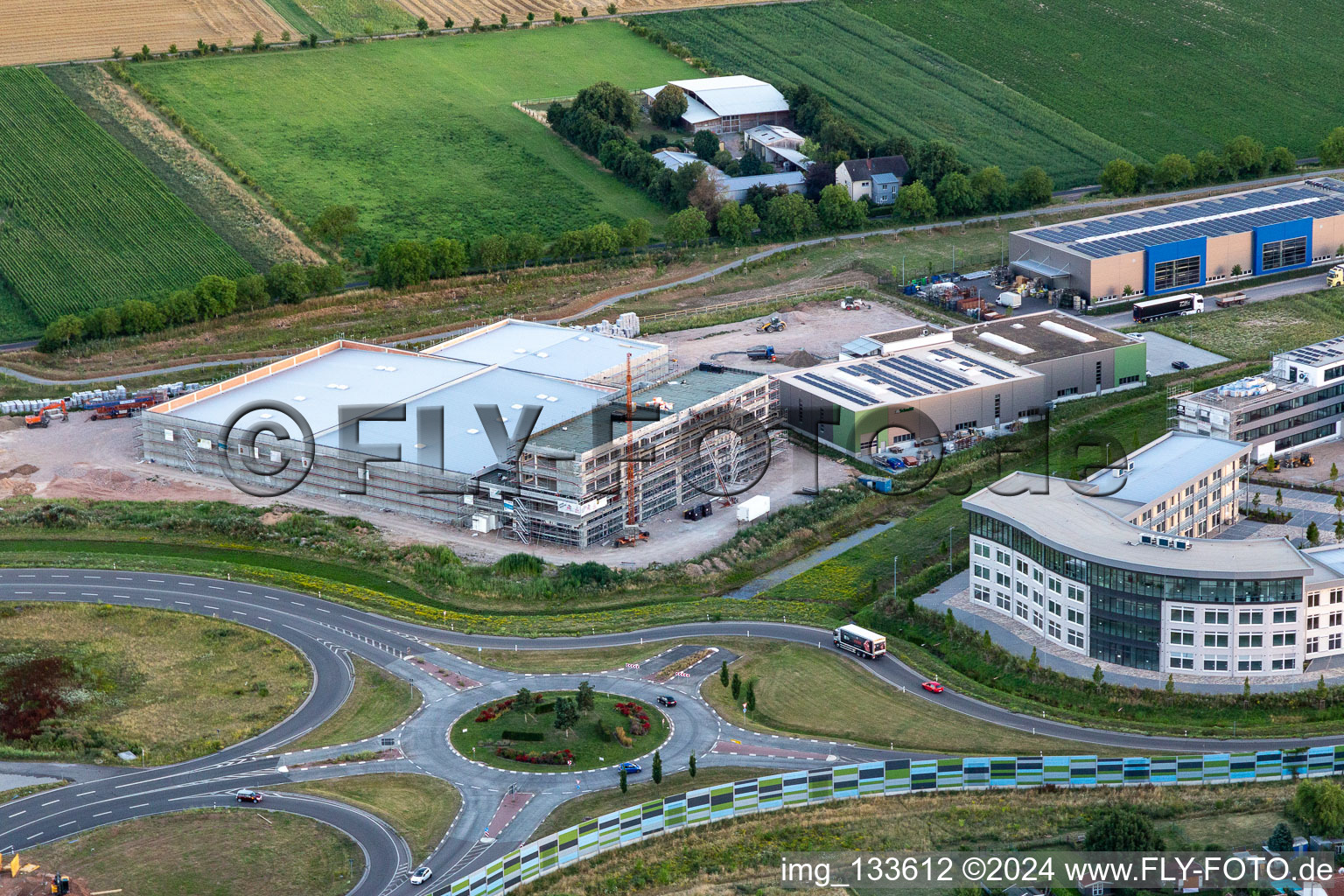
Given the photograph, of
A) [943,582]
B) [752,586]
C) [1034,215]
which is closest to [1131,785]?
[943,582]

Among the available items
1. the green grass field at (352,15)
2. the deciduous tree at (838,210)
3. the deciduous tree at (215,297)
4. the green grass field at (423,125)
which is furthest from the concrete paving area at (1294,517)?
the green grass field at (352,15)

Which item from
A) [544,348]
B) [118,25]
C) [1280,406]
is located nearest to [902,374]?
[1280,406]

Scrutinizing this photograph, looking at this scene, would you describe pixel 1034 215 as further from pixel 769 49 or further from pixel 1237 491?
pixel 1237 491

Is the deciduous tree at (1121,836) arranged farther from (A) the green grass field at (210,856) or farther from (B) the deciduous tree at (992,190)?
(B) the deciduous tree at (992,190)

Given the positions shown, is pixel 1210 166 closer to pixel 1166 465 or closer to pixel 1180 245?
pixel 1180 245

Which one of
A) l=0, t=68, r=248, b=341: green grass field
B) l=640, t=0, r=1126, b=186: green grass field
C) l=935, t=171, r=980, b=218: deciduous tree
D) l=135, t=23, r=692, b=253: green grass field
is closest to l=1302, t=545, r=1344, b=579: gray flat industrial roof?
l=935, t=171, r=980, b=218: deciduous tree
